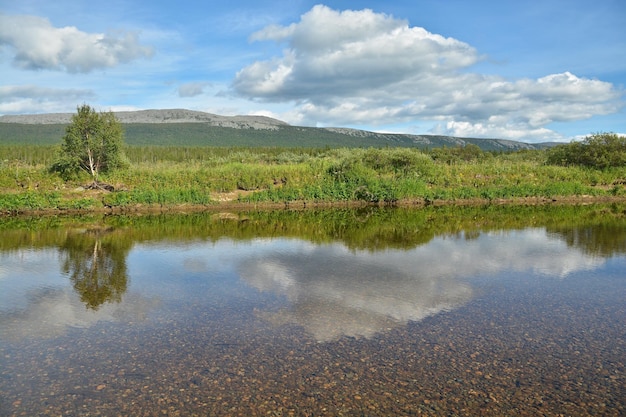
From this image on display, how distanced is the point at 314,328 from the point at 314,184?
25721 mm

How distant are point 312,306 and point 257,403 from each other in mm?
4192

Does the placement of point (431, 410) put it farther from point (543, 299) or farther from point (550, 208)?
point (550, 208)

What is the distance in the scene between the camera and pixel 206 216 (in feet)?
91.8

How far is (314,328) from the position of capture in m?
9.10

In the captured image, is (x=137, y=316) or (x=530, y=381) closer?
(x=530, y=381)

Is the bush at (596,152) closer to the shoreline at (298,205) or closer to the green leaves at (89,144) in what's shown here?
the shoreline at (298,205)

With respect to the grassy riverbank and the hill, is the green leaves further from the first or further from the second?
the hill

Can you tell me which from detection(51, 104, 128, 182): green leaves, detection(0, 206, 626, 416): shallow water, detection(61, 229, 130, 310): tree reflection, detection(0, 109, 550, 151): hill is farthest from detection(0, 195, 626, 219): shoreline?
detection(0, 109, 550, 151): hill

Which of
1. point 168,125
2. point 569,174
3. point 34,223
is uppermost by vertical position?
point 168,125

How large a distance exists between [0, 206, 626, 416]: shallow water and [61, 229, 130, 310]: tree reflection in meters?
0.09

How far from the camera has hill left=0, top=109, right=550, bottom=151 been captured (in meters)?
119

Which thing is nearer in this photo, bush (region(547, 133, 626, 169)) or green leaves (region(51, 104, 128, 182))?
green leaves (region(51, 104, 128, 182))

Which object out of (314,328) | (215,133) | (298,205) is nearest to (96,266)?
(314,328)

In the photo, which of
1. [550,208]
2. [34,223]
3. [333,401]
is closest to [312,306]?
[333,401]
